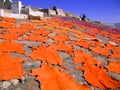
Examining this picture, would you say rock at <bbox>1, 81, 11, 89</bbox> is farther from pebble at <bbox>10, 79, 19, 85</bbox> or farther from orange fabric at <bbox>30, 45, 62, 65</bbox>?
orange fabric at <bbox>30, 45, 62, 65</bbox>

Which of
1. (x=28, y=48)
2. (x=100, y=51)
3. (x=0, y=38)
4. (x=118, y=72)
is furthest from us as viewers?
(x=100, y=51)

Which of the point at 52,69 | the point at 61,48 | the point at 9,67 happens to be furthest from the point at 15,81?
the point at 61,48

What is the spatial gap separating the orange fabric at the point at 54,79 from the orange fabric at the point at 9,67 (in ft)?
1.18

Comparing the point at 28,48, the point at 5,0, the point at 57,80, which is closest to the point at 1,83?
the point at 57,80

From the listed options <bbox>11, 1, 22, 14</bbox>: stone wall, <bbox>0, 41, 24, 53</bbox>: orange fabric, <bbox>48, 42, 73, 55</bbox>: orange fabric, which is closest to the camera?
<bbox>0, 41, 24, 53</bbox>: orange fabric

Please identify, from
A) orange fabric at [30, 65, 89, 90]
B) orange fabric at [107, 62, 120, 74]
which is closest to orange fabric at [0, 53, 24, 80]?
orange fabric at [30, 65, 89, 90]

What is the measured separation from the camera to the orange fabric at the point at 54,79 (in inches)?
175

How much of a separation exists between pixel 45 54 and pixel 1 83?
2060mm

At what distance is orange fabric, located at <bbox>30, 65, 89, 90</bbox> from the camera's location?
175 inches

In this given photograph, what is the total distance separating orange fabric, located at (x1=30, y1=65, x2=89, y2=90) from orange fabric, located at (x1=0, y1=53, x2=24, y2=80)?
0.36m

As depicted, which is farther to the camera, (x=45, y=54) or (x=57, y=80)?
(x=45, y=54)

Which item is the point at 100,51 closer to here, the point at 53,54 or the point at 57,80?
the point at 53,54

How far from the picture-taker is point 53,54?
6227 millimetres

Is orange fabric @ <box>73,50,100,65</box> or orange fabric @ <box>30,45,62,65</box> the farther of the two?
orange fabric @ <box>73,50,100,65</box>
